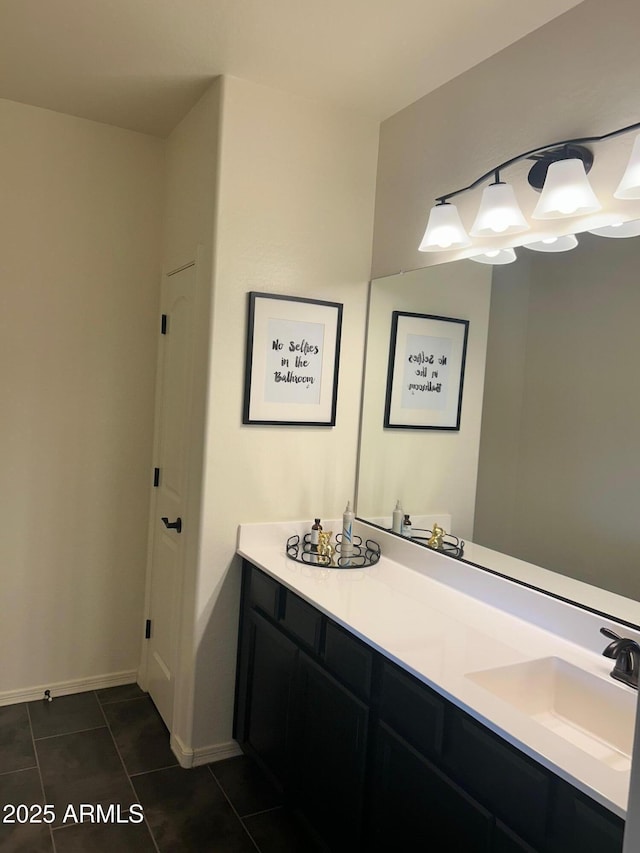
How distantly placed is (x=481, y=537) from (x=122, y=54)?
2141mm

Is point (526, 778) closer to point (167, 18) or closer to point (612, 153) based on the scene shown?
point (612, 153)

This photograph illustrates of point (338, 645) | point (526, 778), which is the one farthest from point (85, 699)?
point (526, 778)

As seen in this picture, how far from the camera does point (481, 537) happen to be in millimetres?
2205

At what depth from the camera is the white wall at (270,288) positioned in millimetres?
2430

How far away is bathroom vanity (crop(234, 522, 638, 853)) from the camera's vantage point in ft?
4.08

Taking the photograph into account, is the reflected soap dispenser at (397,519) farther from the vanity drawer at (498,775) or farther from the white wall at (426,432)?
the vanity drawer at (498,775)

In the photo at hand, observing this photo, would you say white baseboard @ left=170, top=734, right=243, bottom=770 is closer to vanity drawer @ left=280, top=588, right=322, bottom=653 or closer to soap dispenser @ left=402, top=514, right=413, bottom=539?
vanity drawer @ left=280, top=588, right=322, bottom=653

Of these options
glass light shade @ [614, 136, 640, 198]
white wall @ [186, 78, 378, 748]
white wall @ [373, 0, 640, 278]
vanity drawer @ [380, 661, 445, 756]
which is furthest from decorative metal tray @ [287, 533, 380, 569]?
glass light shade @ [614, 136, 640, 198]

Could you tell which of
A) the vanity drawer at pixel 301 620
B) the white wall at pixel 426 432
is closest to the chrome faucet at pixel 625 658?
the white wall at pixel 426 432

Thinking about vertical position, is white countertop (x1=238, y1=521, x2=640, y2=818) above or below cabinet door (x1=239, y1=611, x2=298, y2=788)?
above

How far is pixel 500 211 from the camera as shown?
1.95m

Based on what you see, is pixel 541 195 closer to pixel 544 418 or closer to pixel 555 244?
pixel 555 244

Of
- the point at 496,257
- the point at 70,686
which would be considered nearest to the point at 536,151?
the point at 496,257

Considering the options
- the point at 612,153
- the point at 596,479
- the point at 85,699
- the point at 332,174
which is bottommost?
the point at 85,699
